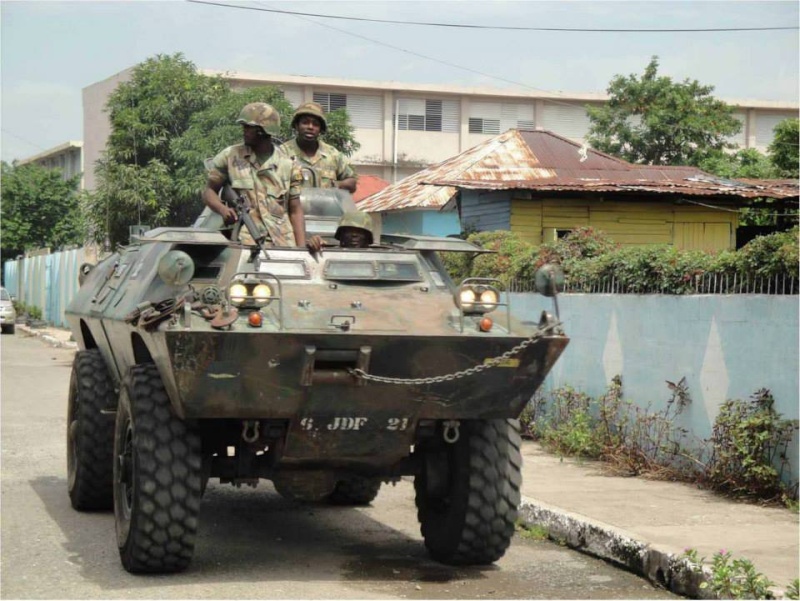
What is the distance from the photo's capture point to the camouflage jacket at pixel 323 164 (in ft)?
30.6

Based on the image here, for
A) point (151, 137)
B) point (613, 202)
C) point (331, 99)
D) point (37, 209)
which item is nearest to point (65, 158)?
point (37, 209)

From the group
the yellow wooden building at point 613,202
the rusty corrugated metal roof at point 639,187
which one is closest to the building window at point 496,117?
the yellow wooden building at point 613,202

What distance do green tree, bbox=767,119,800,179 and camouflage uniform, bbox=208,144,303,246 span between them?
18.8 m

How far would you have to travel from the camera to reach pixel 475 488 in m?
7.06

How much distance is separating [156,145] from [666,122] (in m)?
15.2

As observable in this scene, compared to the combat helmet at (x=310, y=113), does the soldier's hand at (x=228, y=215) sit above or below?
below

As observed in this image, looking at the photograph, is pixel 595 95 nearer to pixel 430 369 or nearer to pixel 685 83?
pixel 685 83

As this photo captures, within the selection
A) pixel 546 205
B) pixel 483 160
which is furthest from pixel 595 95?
pixel 546 205

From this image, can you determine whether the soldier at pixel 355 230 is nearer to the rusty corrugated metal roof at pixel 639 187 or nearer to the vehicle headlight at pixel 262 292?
the vehicle headlight at pixel 262 292

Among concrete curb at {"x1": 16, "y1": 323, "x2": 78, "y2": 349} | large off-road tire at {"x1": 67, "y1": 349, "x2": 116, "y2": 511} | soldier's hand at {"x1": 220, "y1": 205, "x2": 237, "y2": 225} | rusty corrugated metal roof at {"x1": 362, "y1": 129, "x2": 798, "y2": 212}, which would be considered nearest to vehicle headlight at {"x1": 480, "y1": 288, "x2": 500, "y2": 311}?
soldier's hand at {"x1": 220, "y1": 205, "x2": 237, "y2": 225}

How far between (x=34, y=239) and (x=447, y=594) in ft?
137

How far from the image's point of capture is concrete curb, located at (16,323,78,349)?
27.2 meters

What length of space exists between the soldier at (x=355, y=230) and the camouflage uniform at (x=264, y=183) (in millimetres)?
577

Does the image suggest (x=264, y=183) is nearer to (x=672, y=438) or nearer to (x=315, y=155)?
(x=315, y=155)
